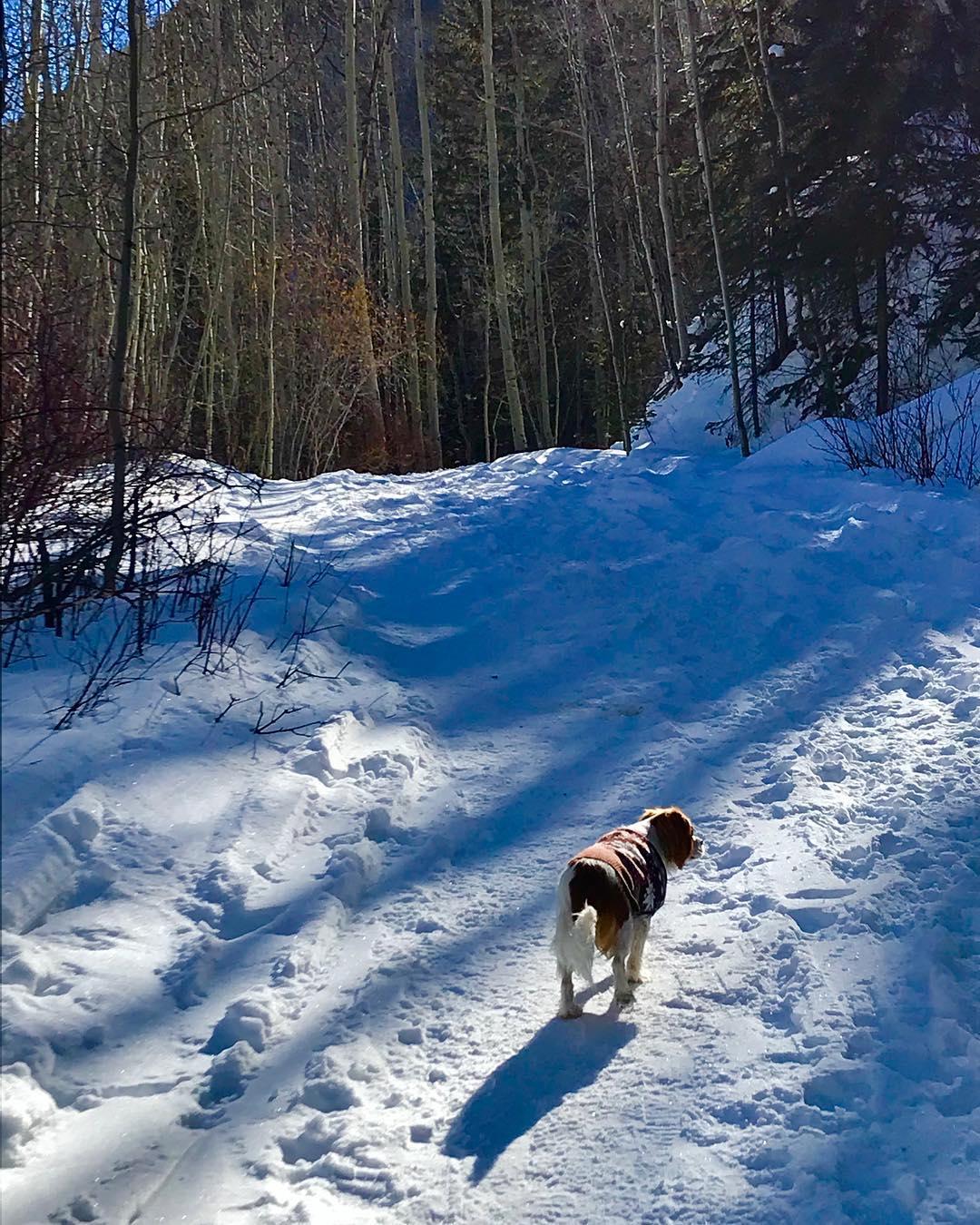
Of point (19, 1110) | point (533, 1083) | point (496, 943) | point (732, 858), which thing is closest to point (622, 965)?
point (533, 1083)

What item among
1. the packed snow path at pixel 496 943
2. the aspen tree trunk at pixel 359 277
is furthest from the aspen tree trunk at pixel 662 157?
the packed snow path at pixel 496 943

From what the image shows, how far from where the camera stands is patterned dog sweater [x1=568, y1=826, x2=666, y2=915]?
12.1 feet

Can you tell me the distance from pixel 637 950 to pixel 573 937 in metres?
0.53

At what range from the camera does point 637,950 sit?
3908mm

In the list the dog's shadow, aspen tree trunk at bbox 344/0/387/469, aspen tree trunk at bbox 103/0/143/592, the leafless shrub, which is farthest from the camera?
aspen tree trunk at bbox 344/0/387/469

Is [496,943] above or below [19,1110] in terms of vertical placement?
below

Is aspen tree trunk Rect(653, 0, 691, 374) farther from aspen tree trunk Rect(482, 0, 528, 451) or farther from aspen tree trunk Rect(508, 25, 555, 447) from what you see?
aspen tree trunk Rect(508, 25, 555, 447)

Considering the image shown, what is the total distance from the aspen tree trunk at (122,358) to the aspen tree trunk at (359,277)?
12528 mm

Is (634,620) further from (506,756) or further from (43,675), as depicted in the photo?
(43,675)

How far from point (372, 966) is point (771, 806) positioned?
2290mm

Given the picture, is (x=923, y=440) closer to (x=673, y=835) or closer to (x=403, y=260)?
(x=673, y=835)

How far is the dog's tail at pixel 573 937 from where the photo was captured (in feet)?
11.4

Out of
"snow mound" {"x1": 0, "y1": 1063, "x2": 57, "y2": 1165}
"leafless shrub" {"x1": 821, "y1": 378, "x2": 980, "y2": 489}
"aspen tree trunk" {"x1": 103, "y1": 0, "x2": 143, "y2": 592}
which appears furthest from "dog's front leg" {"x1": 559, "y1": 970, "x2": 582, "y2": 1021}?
"leafless shrub" {"x1": 821, "y1": 378, "x2": 980, "y2": 489}

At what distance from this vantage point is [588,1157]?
124 inches
